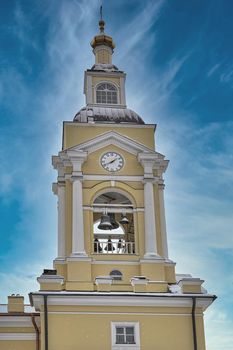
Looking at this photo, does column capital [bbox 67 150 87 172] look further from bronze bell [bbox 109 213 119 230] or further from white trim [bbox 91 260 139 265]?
white trim [bbox 91 260 139 265]

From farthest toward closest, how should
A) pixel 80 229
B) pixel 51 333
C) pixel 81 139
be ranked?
pixel 81 139
pixel 80 229
pixel 51 333

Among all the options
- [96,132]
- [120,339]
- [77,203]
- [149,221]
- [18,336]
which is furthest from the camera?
[96,132]

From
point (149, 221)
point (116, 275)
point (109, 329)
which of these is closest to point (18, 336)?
point (116, 275)

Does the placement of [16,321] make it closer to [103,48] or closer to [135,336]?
[135,336]

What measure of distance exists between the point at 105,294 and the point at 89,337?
137cm

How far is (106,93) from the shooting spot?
29.5 metres

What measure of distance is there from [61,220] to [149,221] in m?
2.92

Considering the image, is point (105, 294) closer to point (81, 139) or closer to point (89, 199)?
point (89, 199)

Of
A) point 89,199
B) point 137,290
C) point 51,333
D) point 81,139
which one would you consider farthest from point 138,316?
point 81,139

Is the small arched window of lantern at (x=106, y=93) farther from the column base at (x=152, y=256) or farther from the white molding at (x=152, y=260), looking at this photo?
the white molding at (x=152, y=260)

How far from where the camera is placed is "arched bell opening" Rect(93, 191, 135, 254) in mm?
26500

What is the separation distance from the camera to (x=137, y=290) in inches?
966

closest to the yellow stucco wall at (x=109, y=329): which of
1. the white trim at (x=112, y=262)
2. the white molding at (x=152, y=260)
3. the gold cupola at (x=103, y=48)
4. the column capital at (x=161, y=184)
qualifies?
the white molding at (x=152, y=260)

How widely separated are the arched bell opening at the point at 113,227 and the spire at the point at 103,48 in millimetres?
Result: 6000
